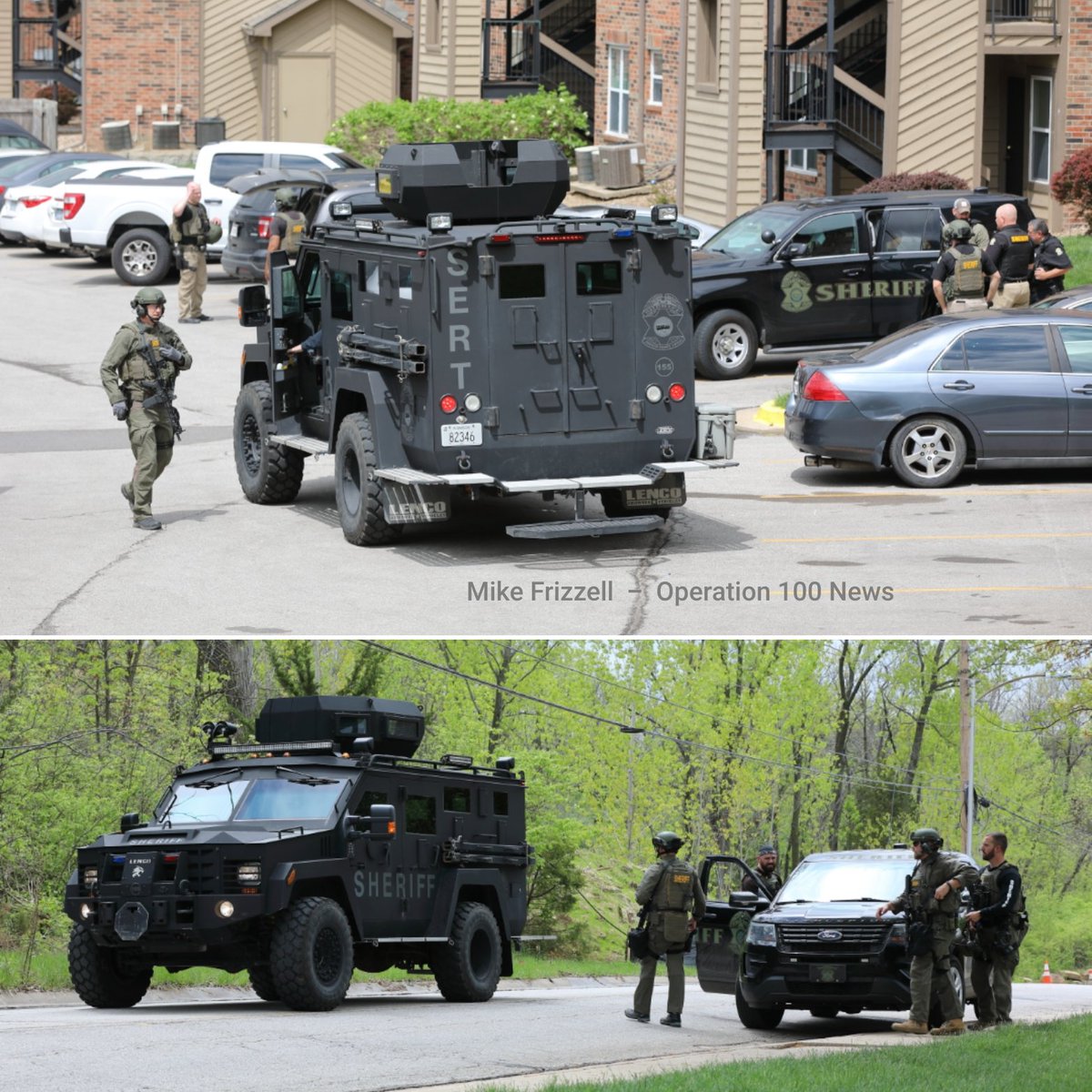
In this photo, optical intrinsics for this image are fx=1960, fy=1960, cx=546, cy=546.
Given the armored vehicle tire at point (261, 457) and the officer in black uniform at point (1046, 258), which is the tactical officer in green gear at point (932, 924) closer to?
the armored vehicle tire at point (261, 457)

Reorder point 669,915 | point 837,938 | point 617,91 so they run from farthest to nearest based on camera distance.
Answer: point 617,91 → point 669,915 → point 837,938

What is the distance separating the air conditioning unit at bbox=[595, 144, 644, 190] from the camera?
39344 mm

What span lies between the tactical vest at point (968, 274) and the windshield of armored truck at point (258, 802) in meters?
11.7

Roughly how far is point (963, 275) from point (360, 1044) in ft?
45.4

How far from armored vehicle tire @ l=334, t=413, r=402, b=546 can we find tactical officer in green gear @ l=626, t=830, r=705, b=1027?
3.62m

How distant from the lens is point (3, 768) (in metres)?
20.5

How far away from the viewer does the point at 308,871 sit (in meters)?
12.1

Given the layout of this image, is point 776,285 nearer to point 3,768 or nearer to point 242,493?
point 242,493

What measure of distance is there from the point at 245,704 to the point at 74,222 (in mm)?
11623

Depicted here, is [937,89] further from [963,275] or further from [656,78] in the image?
[963,275]

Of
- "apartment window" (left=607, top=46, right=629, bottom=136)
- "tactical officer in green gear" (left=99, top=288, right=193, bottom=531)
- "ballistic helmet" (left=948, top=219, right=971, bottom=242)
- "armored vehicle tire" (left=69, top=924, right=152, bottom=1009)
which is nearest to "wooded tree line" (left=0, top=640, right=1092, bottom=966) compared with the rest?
"tactical officer in green gear" (left=99, top=288, right=193, bottom=531)

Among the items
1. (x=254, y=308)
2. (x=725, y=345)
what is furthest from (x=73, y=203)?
(x=254, y=308)

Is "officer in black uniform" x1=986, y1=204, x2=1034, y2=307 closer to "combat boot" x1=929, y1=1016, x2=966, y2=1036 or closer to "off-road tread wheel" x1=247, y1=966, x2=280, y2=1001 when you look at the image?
"combat boot" x1=929, y1=1016, x2=966, y2=1036

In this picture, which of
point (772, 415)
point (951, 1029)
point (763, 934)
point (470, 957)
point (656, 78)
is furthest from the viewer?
point (656, 78)
